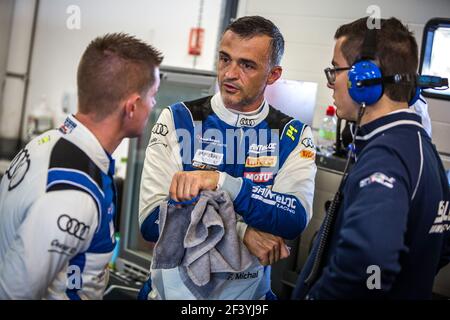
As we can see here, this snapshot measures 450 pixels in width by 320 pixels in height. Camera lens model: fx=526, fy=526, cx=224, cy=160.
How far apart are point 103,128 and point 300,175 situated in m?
0.57

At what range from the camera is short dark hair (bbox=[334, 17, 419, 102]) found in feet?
4.06

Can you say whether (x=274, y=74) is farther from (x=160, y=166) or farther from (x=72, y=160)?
(x=72, y=160)

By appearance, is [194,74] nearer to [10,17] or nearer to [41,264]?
[10,17]

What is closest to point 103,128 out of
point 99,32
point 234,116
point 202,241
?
point 202,241

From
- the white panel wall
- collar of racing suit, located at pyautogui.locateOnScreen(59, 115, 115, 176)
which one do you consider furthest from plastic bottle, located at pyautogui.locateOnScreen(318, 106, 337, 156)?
collar of racing suit, located at pyautogui.locateOnScreen(59, 115, 115, 176)

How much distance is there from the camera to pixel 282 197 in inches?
54.9

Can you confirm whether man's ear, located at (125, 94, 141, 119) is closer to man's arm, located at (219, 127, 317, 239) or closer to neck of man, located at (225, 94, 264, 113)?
man's arm, located at (219, 127, 317, 239)

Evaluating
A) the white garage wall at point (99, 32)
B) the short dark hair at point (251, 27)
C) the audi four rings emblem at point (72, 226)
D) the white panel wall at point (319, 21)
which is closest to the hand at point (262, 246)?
the audi four rings emblem at point (72, 226)

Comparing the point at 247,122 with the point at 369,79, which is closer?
the point at 369,79

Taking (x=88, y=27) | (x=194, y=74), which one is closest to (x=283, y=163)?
(x=194, y=74)

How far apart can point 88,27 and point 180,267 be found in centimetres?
234

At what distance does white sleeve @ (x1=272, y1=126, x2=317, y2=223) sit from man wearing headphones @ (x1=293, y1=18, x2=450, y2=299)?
0.20 meters

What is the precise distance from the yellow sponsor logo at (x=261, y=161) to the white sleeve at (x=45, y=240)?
0.55 meters

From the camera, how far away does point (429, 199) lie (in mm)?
1153
